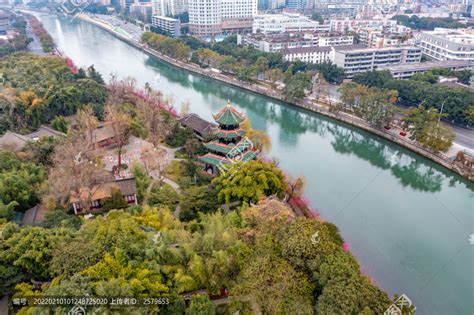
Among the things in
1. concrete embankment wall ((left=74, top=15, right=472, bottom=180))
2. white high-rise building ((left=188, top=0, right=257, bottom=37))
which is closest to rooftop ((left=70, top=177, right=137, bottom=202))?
concrete embankment wall ((left=74, top=15, right=472, bottom=180))

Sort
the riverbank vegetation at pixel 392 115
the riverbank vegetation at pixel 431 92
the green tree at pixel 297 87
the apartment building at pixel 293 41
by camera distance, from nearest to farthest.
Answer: the riverbank vegetation at pixel 392 115, the riverbank vegetation at pixel 431 92, the green tree at pixel 297 87, the apartment building at pixel 293 41

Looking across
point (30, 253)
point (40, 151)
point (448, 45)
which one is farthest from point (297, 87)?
point (30, 253)

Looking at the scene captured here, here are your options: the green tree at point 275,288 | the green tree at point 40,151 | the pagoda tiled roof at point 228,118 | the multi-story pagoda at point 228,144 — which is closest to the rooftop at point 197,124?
the multi-story pagoda at point 228,144

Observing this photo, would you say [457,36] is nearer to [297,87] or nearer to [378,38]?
[378,38]

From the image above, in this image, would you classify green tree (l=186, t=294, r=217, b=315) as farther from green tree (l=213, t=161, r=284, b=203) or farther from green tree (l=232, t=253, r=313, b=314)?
green tree (l=213, t=161, r=284, b=203)

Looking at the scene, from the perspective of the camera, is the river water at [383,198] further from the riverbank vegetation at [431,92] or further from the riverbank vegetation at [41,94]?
the riverbank vegetation at [41,94]

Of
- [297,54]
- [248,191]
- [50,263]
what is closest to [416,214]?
[248,191]
